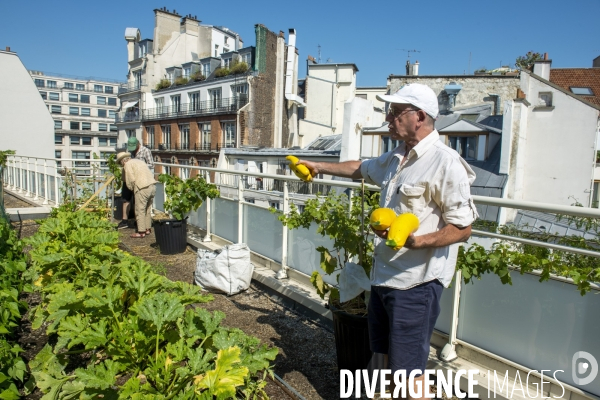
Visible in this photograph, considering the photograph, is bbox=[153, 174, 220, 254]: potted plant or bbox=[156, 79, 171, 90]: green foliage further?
bbox=[156, 79, 171, 90]: green foliage

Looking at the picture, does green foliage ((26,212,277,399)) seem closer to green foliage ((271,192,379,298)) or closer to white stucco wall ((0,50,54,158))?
green foliage ((271,192,379,298))

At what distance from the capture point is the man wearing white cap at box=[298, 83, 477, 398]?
2039 mm

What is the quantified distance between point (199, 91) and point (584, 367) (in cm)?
4429

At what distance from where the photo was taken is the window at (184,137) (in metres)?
44.8

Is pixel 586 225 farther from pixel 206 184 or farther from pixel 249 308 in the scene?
pixel 206 184

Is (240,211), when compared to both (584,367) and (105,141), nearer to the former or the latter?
(584,367)

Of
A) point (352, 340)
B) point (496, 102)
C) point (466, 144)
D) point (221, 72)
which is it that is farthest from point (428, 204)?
point (221, 72)

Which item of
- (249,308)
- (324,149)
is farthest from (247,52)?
(249,308)

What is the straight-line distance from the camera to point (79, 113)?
9062 cm

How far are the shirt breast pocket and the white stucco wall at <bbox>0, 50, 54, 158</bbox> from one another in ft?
116

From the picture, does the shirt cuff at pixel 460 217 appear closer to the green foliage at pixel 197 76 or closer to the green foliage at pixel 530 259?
the green foliage at pixel 530 259

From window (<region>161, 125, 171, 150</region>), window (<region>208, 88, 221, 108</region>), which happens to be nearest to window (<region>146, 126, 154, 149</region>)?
window (<region>161, 125, 171, 150</region>)

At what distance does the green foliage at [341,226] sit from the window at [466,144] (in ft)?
85.6

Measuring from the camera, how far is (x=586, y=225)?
2469 millimetres
